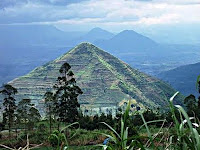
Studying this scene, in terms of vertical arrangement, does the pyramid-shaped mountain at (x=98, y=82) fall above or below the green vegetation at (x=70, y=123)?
above

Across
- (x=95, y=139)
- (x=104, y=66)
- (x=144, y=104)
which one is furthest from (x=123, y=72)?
(x=95, y=139)

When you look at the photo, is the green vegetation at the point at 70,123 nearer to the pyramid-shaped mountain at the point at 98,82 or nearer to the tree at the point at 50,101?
the tree at the point at 50,101

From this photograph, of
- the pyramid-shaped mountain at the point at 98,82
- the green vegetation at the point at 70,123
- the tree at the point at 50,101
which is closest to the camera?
the green vegetation at the point at 70,123

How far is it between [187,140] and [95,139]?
46.0 feet

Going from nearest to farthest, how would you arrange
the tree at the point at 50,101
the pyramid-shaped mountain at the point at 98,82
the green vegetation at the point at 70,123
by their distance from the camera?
the green vegetation at the point at 70,123 → the tree at the point at 50,101 → the pyramid-shaped mountain at the point at 98,82

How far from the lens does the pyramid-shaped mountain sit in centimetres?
11275

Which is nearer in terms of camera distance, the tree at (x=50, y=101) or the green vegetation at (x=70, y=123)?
the green vegetation at (x=70, y=123)

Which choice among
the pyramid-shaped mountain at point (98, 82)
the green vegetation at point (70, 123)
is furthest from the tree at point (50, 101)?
the pyramid-shaped mountain at point (98, 82)

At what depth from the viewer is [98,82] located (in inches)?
4929

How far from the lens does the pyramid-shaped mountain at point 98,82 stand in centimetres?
11275

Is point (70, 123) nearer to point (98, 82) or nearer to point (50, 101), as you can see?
point (50, 101)

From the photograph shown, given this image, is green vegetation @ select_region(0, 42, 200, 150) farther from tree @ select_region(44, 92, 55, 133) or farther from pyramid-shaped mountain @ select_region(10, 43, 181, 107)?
pyramid-shaped mountain @ select_region(10, 43, 181, 107)

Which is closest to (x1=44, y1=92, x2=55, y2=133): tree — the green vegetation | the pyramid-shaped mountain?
the green vegetation

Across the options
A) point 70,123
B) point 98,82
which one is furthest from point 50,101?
point 98,82
